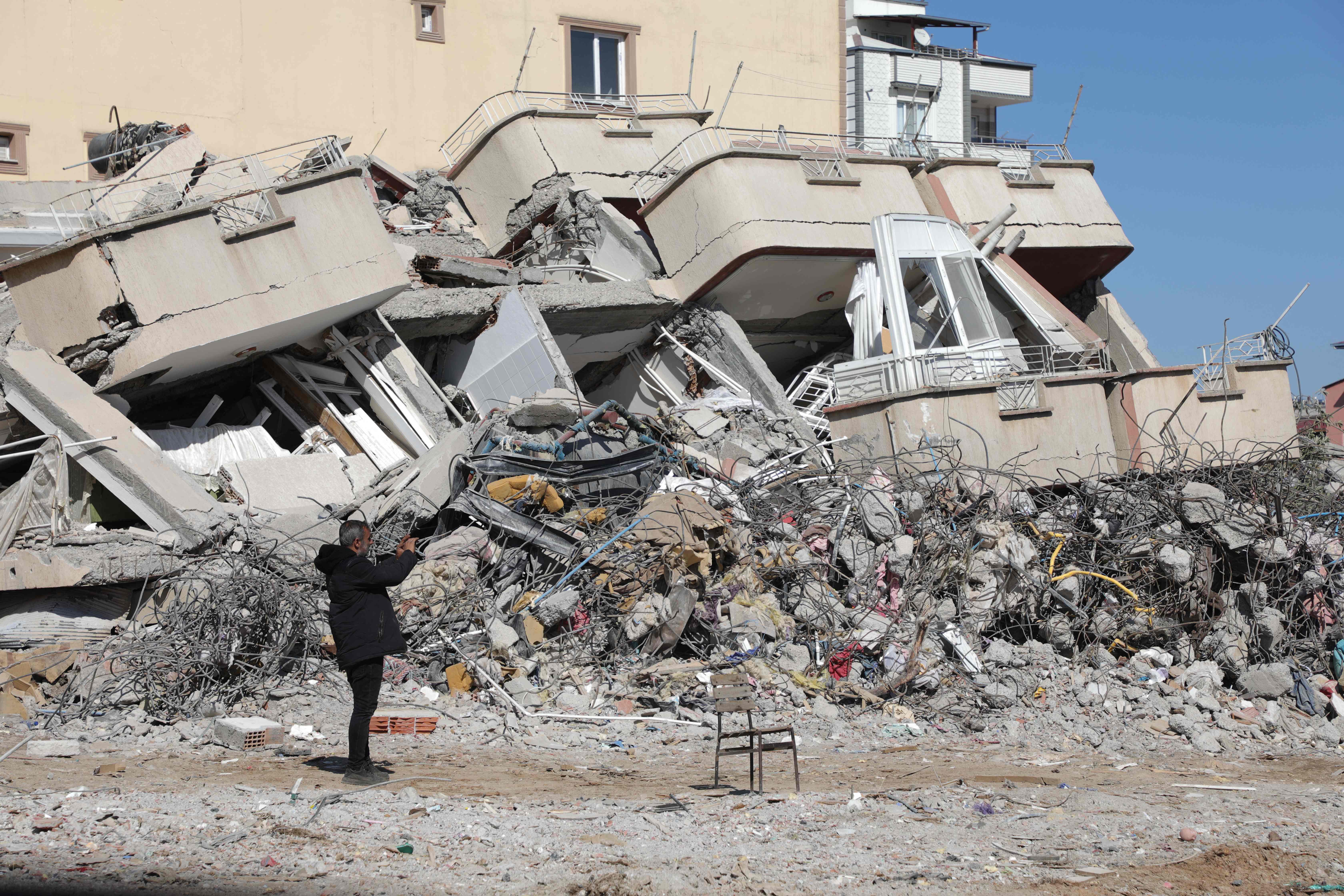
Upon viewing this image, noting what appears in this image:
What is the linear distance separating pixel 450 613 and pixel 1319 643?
692 cm

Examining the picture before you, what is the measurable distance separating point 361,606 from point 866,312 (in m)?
10.1

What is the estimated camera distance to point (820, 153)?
1684cm

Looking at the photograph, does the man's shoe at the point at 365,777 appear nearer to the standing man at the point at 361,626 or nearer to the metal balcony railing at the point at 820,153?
the standing man at the point at 361,626

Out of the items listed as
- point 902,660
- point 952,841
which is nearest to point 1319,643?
point 902,660

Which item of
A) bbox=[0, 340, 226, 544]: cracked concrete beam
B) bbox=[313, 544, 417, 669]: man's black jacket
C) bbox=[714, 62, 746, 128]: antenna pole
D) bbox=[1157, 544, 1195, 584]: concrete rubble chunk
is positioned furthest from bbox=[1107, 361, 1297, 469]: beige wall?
bbox=[714, 62, 746, 128]: antenna pole

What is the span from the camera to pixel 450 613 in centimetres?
863

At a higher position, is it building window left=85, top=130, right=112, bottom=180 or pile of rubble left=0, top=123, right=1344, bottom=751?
building window left=85, top=130, right=112, bottom=180

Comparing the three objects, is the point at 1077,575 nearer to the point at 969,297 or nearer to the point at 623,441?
the point at 623,441

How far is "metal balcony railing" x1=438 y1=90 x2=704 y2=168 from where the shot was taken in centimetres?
1866

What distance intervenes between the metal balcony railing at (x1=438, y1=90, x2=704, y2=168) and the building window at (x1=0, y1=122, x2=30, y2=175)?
6.14 meters

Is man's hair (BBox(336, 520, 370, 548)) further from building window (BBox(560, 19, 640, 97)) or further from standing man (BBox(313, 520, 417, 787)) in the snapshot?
building window (BBox(560, 19, 640, 97))

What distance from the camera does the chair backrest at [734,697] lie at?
5.63 meters

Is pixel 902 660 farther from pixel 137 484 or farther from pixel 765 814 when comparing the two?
pixel 137 484

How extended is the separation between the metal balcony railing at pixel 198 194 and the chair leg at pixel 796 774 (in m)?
7.98
